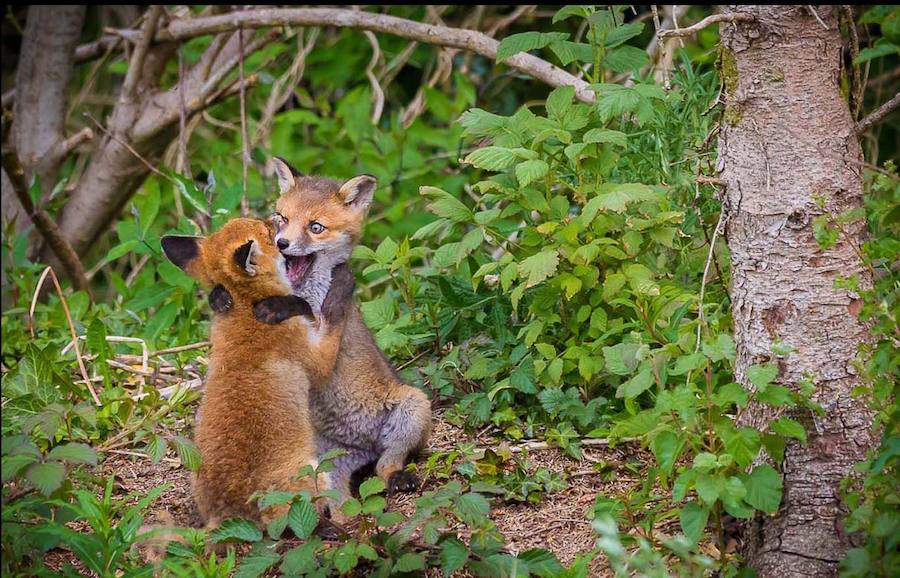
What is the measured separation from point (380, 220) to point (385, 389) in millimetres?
4668

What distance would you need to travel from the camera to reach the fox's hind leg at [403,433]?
5.33 metres

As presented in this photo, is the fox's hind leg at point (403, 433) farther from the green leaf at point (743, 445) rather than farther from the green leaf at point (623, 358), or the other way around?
the green leaf at point (743, 445)

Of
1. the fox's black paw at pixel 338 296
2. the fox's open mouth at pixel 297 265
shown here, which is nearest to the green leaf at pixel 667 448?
the fox's black paw at pixel 338 296

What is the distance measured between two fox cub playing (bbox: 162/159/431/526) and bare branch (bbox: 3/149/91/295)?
8.09 feet

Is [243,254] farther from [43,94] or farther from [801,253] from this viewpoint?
[43,94]

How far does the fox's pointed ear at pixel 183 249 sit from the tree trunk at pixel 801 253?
2643 millimetres

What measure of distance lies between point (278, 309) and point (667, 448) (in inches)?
78.4

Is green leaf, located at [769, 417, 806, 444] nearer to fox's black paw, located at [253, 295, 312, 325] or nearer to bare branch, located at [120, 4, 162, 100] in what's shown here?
fox's black paw, located at [253, 295, 312, 325]

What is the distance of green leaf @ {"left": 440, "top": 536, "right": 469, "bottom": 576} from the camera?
4.24 m

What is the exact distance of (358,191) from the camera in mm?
6695

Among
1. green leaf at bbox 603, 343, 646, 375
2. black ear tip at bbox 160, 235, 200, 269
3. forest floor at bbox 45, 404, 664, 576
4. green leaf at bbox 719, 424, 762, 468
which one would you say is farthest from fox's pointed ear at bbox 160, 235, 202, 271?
green leaf at bbox 719, 424, 762, 468

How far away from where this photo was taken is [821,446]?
14.1 ft

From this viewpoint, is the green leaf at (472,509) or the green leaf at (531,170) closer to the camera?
the green leaf at (472,509)

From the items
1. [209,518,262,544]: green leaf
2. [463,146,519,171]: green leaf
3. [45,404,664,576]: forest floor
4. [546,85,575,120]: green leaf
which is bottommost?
[45,404,664,576]: forest floor
